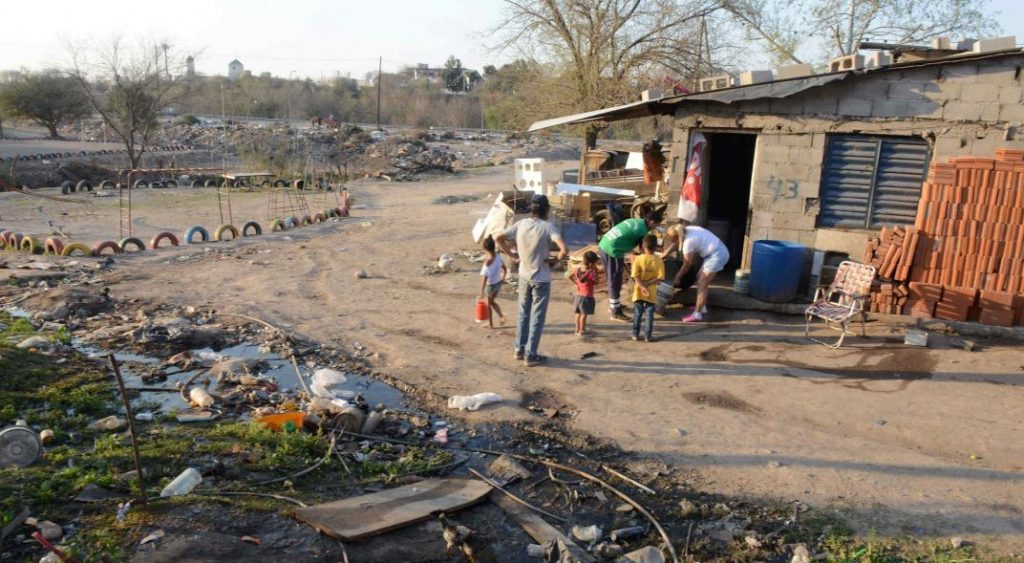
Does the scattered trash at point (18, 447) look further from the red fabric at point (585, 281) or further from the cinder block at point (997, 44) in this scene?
the cinder block at point (997, 44)

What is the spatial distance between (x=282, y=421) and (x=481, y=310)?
3780 mm

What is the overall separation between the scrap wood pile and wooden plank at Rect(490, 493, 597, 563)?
632 cm

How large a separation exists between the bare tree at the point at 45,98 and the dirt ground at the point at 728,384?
3810 cm

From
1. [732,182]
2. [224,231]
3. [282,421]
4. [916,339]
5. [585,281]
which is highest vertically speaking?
[732,182]

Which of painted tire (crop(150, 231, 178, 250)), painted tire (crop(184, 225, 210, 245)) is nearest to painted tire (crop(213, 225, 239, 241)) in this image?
painted tire (crop(184, 225, 210, 245))

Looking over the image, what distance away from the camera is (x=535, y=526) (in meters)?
4.64

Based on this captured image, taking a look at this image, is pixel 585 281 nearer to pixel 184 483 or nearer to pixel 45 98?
pixel 184 483

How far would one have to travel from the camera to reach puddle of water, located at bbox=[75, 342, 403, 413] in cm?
681

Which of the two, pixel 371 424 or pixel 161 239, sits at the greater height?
pixel 161 239

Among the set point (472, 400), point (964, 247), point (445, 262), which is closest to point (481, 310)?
point (472, 400)

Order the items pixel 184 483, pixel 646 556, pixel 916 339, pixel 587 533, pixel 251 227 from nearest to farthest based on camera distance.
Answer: pixel 646 556
pixel 587 533
pixel 184 483
pixel 916 339
pixel 251 227

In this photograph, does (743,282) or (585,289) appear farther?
(743,282)

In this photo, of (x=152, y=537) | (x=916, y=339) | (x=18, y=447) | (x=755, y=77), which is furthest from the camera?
(x=755, y=77)

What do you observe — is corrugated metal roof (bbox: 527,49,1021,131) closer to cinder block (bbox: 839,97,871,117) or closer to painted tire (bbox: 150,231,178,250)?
cinder block (bbox: 839,97,871,117)
